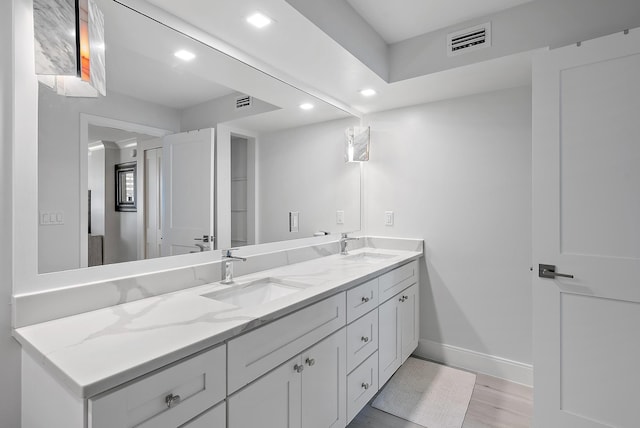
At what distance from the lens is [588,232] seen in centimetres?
169

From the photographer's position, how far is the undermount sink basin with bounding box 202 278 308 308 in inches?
62.0

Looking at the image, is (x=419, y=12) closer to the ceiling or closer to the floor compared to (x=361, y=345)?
closer to the ceiling

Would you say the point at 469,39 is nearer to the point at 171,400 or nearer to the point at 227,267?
the point at 227,267

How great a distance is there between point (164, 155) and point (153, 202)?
0.74 ft

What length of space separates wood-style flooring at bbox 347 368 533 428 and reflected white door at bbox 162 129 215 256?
1439 millimetres

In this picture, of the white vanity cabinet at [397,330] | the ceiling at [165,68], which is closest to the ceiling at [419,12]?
the ceiling at [165,68]

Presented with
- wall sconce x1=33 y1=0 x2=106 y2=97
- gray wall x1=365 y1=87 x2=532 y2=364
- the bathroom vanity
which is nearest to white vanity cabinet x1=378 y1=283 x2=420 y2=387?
the bathroom vanity

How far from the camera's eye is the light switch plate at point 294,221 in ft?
7.63

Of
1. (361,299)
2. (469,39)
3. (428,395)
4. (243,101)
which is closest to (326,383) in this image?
(361,299)

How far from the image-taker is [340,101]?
2.74 m

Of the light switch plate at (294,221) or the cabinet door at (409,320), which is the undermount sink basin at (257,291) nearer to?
the light switch plate at (294,221)

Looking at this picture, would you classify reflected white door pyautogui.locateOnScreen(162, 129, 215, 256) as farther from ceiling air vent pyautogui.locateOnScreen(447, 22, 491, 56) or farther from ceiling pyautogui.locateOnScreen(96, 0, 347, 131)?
ceiling air vent pyautogui.locateOnScreen(447, 22, 491, 56)

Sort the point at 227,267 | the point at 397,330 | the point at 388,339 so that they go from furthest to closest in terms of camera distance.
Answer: the point at 397,330 → the point at 388,339 → the point at 227,267

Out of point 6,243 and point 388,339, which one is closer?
point 6,243
